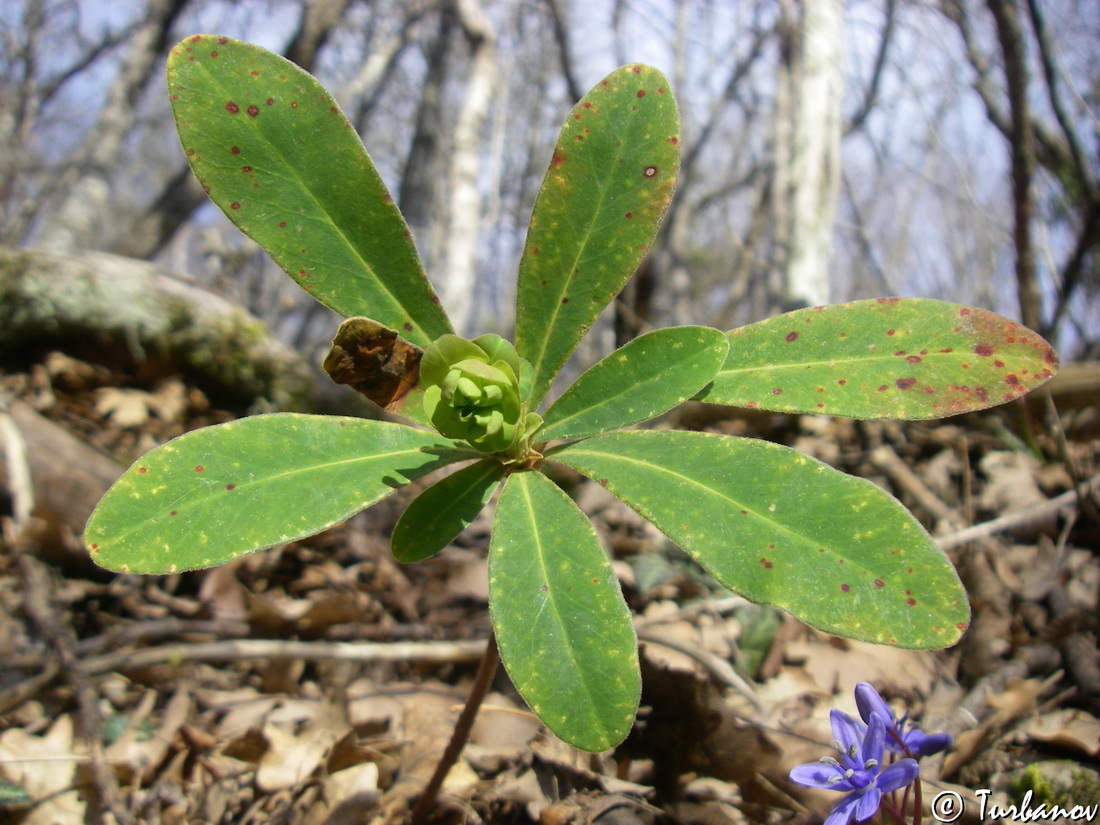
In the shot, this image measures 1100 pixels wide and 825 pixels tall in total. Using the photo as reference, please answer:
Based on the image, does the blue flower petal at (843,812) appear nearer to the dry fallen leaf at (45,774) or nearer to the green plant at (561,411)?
the green plant at (561,411)

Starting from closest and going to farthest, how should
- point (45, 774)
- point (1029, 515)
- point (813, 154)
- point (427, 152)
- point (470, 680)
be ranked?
point (45, 774)
point (470, 680)
point (1029, 515)
point (813, 154)
point (427, 152)

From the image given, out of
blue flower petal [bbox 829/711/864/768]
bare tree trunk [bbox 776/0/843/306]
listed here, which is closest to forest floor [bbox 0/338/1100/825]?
blue flower petal [bbox 829/711/864/768]

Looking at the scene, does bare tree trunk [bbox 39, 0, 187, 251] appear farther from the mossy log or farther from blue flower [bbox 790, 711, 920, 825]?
blue flower [bbox 790, 711, 920, 825]

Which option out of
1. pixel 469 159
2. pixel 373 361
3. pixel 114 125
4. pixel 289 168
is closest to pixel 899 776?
pixel 373 361

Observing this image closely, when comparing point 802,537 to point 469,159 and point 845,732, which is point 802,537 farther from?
point 469,159

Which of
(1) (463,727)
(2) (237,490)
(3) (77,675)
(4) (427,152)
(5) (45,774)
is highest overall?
(4) (427,152)

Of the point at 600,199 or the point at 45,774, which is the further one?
the point at 45,774

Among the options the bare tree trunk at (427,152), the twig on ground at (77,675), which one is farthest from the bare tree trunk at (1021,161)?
the bare tree trunk at (427,152)
